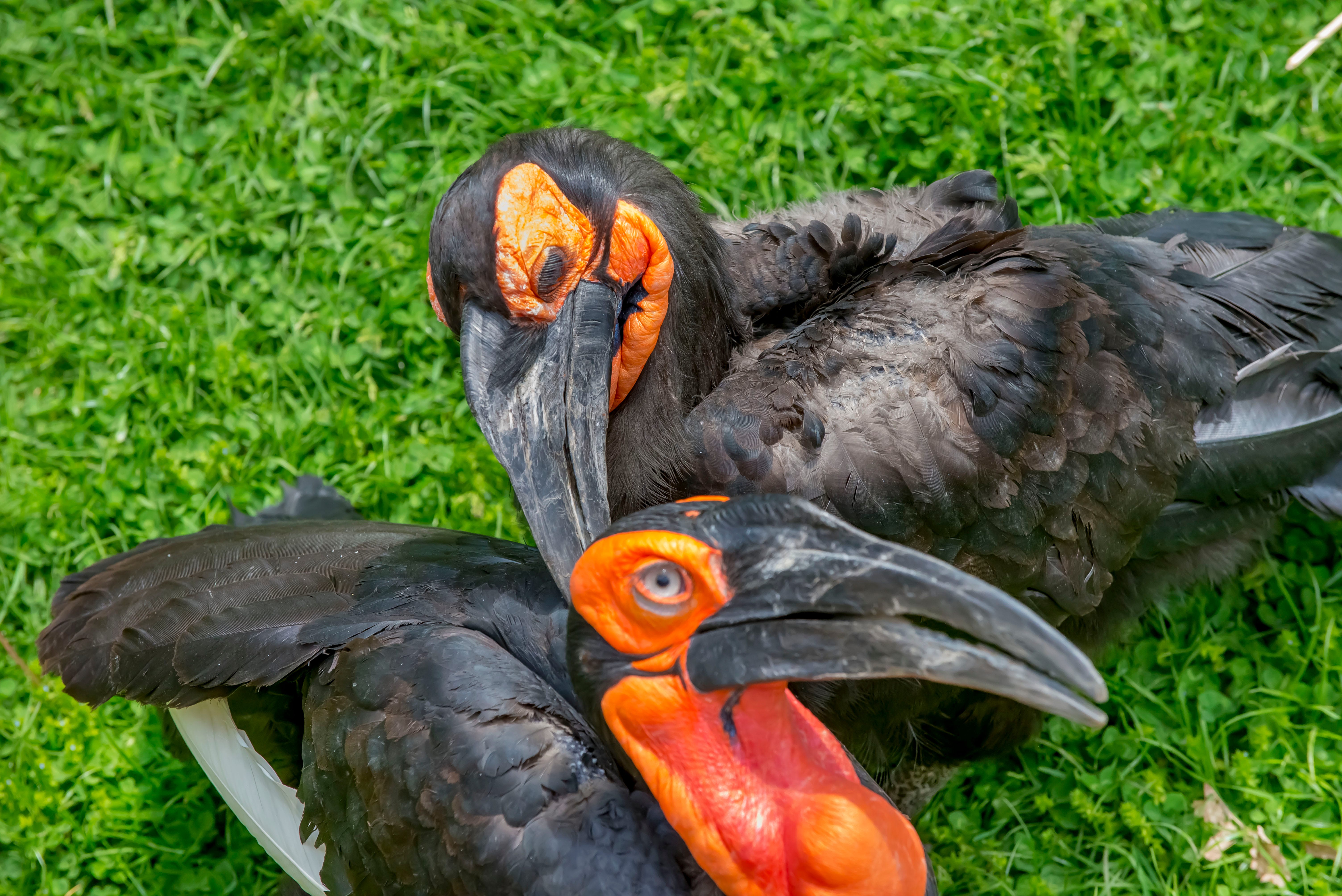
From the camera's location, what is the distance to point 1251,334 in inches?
125

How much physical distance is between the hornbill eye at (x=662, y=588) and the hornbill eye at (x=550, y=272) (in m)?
0.87

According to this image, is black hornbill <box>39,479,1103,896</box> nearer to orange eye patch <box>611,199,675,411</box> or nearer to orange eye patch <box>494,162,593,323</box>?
orange eye patch <box>611,199,675,411</box>

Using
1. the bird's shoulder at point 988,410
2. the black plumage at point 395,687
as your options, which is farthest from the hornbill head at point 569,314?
the black plumage at point 395,687

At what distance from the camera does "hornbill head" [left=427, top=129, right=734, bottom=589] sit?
8.57ft

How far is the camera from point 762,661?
1918 millimetres

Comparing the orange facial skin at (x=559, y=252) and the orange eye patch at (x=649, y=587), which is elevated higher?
the orange facial skin at (x=559, y=252)

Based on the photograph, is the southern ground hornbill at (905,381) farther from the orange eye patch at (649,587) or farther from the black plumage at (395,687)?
the orange eye patch at (649,587)

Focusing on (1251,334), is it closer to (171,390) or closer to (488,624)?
(488,624)

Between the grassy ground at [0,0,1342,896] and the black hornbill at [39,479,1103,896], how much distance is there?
771 mm

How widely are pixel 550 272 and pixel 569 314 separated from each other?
3.8 inches

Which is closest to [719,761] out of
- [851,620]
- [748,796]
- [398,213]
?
[748,796]

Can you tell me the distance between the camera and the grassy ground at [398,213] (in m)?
3.55

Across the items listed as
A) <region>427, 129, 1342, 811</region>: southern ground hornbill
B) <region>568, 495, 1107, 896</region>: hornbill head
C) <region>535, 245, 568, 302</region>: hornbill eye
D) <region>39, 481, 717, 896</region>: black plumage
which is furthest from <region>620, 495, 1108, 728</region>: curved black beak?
<region>535, 245, 568, 302</region>: hornbill eye

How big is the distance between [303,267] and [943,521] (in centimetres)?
247
